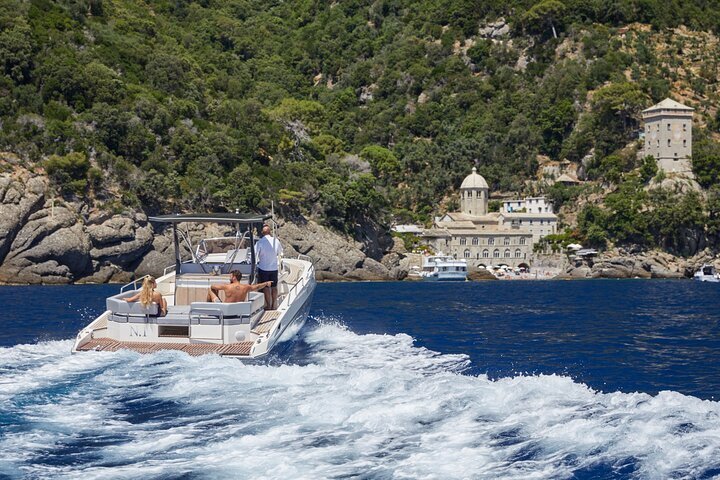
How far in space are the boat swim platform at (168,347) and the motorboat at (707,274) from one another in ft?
284

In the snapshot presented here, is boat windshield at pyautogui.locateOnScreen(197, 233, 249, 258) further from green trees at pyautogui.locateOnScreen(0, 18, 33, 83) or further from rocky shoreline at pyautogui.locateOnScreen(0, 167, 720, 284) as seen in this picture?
green trees at pyautogui.locateOnScreen(0, 18, 33, 83)

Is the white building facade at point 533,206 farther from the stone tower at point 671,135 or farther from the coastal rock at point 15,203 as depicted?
the coastal rock at point 15,203

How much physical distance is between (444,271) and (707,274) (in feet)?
102

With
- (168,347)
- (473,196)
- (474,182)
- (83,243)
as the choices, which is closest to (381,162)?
(474,182)

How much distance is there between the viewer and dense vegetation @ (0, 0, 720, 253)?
84.9m

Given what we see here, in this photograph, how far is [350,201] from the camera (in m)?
95.9

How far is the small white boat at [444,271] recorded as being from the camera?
98.0 metres

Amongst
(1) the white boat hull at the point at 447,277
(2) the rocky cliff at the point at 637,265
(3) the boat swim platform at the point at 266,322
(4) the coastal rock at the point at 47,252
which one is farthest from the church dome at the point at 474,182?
(3) the boat swim platform at the point at 266,322

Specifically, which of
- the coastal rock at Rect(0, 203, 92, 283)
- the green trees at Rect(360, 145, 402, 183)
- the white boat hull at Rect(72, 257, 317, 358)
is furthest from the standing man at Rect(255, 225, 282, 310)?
the green trees at Rect(360, 145, 402, 183)

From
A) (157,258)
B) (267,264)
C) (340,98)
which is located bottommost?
(157,258)

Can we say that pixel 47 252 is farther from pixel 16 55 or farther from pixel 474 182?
pixel 474 182

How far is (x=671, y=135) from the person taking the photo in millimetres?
124188

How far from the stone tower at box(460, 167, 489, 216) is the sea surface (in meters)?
104

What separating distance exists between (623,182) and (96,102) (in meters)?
74.2
